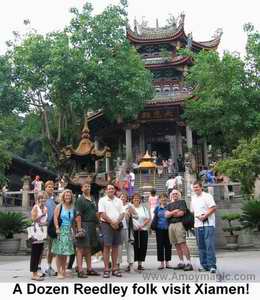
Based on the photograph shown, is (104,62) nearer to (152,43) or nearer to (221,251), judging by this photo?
(152,43)

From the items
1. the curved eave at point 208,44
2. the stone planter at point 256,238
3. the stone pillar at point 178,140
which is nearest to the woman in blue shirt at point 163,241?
the stone planter at point 256,238

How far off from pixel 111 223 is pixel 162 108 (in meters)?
20.3

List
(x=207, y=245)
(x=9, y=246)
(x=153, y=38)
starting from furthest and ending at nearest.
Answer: (x=153, y=38) → (x=9, y=246) → (x=207, y=245)

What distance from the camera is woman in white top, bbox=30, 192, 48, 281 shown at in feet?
23.8

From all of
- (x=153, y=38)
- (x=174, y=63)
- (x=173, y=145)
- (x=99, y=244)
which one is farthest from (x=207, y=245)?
(x=153, y=38)

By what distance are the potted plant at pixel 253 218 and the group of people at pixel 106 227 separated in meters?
5.97

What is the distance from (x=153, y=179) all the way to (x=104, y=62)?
6305mm

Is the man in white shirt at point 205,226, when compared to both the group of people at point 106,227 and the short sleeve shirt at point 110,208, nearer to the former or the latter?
the group of people at point 106,227

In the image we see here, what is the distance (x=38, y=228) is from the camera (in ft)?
24.5

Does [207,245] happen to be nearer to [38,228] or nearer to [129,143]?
[38,228]

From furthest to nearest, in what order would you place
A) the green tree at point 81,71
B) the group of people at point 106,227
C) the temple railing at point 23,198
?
1. the green tree at point 81,71
2. the temple railing at point 23,198
3. the group of people at point 106,227

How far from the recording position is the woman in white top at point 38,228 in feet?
23.8

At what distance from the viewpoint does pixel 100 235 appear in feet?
26.6

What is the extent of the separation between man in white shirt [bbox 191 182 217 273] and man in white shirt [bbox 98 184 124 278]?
130 cm
